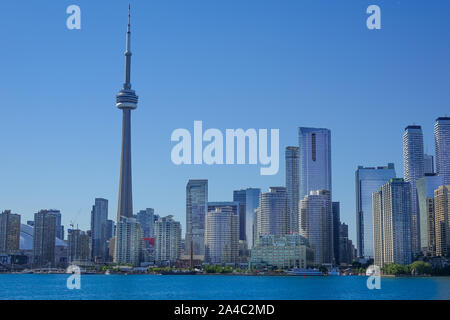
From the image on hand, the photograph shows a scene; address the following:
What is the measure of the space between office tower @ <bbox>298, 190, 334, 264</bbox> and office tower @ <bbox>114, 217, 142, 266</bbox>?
25.1 metres

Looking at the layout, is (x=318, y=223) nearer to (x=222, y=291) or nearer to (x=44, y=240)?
(x=44, y=240)

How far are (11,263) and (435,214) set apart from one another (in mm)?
61593

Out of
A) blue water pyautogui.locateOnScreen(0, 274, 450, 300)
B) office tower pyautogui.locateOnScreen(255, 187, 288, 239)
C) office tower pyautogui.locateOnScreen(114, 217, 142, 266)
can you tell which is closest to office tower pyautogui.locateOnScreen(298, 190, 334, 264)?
office tower pyautogui.locateOnScreen(255, 187, 288, 239)

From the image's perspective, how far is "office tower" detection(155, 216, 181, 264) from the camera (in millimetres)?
95875

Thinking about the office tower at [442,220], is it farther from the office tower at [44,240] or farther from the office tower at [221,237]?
the office tower at [44,240]

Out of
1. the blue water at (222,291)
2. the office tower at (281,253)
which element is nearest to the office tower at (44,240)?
the office tower at (281,253)

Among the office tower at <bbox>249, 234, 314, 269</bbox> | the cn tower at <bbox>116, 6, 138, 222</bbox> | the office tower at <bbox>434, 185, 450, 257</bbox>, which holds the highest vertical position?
the cn tower at <bbox>116, 6, 138, 222</bbox>

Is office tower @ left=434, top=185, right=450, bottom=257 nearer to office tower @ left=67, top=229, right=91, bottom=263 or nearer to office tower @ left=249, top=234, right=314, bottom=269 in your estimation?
office tower @ left=249, top=234, right=314, bottom=269

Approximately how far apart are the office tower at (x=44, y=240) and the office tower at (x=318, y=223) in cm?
3762

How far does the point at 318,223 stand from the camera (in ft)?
312

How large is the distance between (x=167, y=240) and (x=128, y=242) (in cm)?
679
